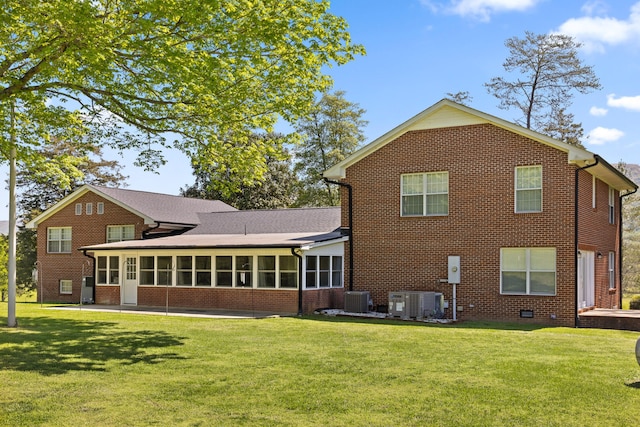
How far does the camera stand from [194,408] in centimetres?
834

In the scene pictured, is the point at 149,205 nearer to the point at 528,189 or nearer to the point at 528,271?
the point at 528,189

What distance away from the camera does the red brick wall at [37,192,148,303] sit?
3222cm

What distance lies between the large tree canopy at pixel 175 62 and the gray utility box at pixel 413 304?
6.79 meters

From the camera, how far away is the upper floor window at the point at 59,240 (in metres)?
33.9

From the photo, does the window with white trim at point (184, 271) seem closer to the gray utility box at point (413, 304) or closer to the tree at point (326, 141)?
the gray utility box at point (413, 304)

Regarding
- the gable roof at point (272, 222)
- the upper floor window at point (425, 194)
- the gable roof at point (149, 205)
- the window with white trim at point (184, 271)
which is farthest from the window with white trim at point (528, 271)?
the gable roof at point (149, 205)

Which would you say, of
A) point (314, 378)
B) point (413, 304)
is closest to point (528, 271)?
point (413, 304)

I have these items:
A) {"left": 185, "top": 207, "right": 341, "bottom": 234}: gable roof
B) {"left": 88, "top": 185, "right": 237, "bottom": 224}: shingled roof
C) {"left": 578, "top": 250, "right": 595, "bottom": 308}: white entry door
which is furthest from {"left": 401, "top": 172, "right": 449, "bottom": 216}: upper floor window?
{"left": 88, "top": 185, "right": 237, "bottom": 224}: shingled roof

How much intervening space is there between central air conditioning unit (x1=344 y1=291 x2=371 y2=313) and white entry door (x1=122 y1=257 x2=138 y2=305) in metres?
10.3

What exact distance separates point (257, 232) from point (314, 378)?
1908cm

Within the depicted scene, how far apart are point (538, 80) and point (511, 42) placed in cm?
317

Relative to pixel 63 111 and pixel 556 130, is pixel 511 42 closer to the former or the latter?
pixel 556 130

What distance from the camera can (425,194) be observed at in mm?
22266

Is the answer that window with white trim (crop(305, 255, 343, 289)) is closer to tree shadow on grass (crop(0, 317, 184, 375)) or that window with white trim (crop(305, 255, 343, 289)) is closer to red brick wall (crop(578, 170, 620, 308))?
tree shadow on grass (crop(0, 317, 184, 375))
